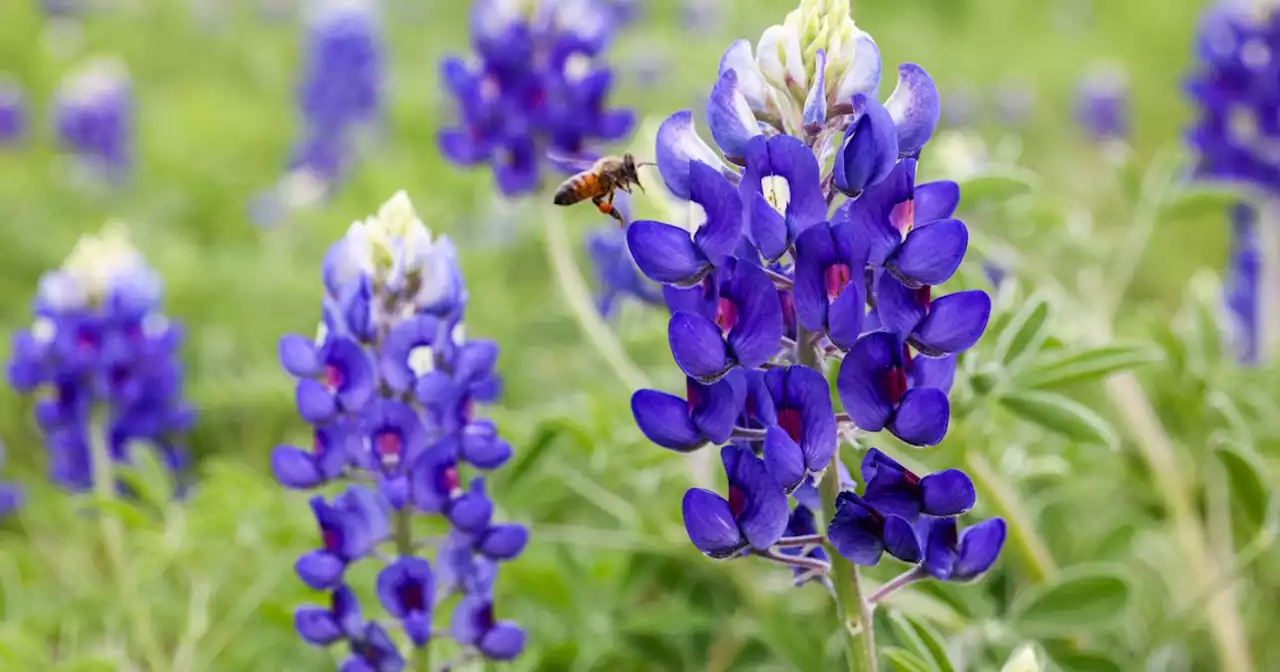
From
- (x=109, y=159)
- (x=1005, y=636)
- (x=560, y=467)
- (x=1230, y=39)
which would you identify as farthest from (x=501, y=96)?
(x=109, y=159)

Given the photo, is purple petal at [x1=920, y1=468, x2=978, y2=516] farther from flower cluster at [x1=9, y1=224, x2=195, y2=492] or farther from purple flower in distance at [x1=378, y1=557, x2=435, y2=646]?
flower cluster at [x1=9, y1=224, x2=195, y2=492]

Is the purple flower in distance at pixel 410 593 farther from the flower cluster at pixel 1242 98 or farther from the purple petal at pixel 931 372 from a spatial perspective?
the flower cluster at pixel 1242 98

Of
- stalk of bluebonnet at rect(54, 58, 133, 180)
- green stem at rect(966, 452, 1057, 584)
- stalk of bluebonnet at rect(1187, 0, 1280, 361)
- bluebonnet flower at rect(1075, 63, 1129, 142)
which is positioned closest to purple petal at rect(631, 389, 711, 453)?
green stem at rect(966, 452, 1057, 584)

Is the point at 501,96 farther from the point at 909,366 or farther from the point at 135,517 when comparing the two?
the point at 909,366

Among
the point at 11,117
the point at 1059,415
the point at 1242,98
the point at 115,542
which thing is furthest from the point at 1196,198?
the point at 11,117

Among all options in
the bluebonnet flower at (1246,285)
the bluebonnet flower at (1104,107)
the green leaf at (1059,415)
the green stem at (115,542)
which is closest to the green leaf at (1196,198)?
the bluebonnet flower at (1246,285)

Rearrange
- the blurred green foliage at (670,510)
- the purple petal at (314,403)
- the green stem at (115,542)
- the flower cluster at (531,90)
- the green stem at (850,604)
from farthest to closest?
1. the flower cluster at (531,90)
2. the green stem at (115,542)
3. the blurred green foliage at (670,510)
4. the purple petal at (314,403)
5. the green stem at (850,604)

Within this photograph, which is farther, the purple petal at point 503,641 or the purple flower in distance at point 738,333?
the purple petal at point 503,641
